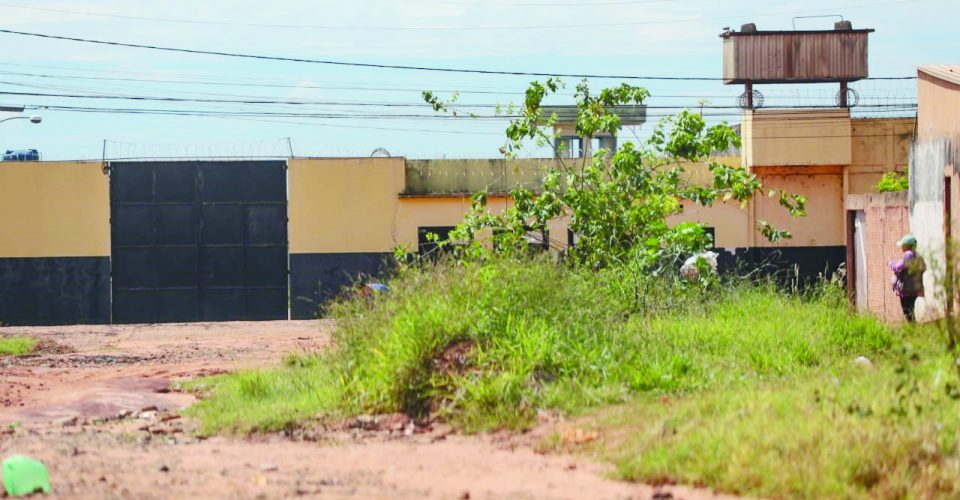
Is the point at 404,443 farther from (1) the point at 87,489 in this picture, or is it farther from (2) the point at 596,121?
(2) the point at 596,121

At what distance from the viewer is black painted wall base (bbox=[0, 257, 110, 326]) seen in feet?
94.3

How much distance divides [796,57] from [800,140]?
3319mm

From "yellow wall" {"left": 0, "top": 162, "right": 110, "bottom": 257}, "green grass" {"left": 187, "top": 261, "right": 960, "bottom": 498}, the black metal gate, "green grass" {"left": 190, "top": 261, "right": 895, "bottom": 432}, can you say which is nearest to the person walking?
"green grass" {"left": 187, "top": 261, "right": 960, "bottom": 498}

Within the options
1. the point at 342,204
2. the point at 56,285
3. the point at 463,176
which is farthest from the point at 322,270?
the point at 56,285

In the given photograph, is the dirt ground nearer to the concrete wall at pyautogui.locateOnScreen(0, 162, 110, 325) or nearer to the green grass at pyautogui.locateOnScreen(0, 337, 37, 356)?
the green grass at pyautogui.locateOnScreen(0, 337, 37, 356)

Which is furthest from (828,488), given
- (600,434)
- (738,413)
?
(600,434)

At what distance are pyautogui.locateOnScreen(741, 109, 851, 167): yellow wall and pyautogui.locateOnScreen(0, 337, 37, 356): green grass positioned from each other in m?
17.5

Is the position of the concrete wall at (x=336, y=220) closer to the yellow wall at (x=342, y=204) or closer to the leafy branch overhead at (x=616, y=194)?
the yellow wall at (x=342, y=204)

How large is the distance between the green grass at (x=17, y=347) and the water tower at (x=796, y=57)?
19059mm

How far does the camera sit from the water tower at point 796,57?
3256cm

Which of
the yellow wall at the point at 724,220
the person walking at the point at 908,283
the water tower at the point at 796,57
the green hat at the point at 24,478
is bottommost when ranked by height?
the green hat at the point at 24,478

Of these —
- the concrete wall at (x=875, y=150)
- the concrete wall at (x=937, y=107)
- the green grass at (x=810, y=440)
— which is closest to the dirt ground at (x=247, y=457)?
the green grass at (x=810, y=440)

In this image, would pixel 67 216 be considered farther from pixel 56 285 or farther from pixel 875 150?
pixel 875 150

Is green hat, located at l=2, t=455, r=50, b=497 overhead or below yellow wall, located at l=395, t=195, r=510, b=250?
below
